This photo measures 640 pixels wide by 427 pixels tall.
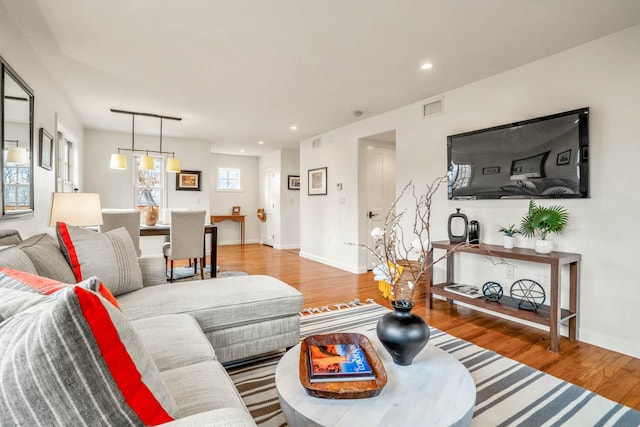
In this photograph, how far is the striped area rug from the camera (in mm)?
1637

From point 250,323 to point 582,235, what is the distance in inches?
106

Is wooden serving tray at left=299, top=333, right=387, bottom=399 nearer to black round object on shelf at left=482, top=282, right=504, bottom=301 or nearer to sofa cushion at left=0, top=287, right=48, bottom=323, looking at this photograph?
sofa cushion at left=0, top=287, right=48, bottom=323

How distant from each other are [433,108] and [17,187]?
13.1 ft

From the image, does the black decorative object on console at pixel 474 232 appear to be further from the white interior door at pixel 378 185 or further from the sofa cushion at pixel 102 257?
the sofa cushion at pixel 102 257

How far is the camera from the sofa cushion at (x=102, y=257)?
6.25 ft

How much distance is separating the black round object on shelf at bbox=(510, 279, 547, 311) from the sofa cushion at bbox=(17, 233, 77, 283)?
3261 millimetres

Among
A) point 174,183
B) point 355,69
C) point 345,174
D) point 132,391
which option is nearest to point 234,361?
point 132,391

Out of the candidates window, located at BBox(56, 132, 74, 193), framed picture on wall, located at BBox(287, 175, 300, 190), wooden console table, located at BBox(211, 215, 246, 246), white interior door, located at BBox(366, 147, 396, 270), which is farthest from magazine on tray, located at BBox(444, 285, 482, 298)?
wooden console table, located at BBox(211, 215, 246, 246)

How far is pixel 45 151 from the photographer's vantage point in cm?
316

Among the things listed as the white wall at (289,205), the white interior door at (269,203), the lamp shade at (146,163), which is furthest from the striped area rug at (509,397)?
the white interior door at (269,203)

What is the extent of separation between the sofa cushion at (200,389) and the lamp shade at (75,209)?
185 cm

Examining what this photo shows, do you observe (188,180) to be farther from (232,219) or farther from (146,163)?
(146,163)

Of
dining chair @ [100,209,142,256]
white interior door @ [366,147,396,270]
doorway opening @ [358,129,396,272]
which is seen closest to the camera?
dining chair @ [100,209,142,256]

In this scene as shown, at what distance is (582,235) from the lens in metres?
2.63
